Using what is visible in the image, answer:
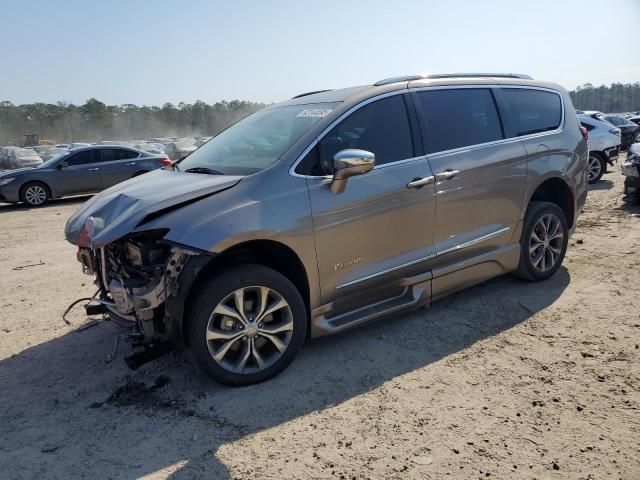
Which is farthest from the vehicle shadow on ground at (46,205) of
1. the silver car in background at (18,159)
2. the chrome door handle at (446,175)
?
the chrome door handle at (446,175)

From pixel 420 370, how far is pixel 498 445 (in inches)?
35.5

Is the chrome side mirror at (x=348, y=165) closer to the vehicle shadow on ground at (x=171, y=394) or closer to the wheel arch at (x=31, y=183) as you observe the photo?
the vehicle shadow on ground at (x=171, y=394)

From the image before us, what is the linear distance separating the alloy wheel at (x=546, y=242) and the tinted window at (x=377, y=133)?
180 centimetres

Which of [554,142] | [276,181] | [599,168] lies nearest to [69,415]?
[276,181]

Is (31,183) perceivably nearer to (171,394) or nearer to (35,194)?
(35,194)

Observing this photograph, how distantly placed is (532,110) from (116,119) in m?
83.2

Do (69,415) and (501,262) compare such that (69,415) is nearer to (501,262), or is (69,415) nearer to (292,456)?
(292,456)

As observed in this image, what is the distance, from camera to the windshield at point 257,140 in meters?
3.73

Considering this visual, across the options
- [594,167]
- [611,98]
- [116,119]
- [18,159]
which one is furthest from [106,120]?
[611,98]

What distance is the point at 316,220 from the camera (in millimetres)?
3490

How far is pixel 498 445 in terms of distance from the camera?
8.96 ft

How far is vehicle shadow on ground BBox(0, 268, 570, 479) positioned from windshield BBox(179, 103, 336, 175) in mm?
1502

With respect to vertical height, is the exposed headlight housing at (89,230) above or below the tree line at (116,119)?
below

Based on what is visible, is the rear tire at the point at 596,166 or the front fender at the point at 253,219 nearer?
the front fender at the point at 253,219
